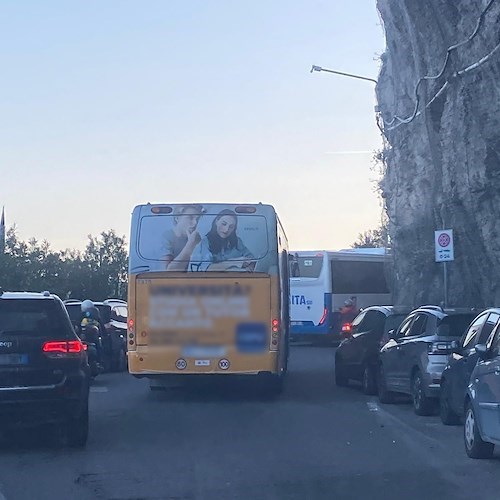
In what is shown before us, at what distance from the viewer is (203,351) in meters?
17.5

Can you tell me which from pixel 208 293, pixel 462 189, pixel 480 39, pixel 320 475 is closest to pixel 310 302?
pixel 462 189

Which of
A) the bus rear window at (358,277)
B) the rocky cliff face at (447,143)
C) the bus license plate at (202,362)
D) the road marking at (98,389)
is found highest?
the rocky cliff face at (447,143)

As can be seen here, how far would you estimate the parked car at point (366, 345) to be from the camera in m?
19.0

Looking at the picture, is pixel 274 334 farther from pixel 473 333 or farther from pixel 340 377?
pixel 473 333

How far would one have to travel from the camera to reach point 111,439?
1301 cm

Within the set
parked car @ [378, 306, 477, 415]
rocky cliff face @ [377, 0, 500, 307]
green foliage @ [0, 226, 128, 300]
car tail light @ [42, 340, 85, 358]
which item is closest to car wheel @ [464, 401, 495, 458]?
parked car @ [378, 306, 477, 415]

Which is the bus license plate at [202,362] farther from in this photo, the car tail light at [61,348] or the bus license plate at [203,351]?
the car tail light at [61,348]

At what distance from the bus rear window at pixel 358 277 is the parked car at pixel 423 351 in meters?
20.8

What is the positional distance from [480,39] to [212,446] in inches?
480

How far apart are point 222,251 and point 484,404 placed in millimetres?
7632

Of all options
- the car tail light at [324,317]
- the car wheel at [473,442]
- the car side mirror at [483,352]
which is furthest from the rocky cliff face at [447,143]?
the car wheel at [473,442]

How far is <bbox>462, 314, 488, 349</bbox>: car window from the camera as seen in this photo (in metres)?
12.9

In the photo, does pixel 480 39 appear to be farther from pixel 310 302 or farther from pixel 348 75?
pixel 310 302

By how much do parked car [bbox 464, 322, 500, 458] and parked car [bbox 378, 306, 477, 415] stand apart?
10.0 feet
